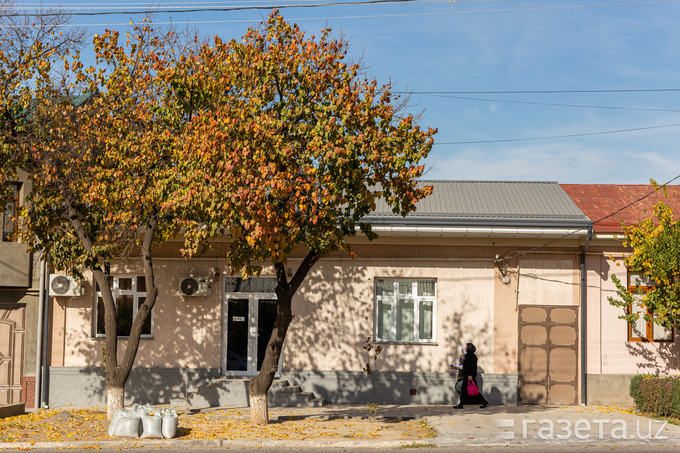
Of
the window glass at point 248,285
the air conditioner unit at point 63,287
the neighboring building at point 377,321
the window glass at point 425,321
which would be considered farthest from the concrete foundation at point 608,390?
the air conditioner unit at point 63,287

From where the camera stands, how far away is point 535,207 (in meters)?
19.1

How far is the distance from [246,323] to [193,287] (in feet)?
5.26

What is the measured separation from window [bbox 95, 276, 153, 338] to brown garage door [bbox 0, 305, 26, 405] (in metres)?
1.88

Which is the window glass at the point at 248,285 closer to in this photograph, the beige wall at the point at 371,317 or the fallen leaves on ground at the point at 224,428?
the beige wall at the point at 371,317

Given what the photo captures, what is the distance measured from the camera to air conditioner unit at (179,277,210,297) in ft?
58.9

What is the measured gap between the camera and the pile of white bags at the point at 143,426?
13.0m

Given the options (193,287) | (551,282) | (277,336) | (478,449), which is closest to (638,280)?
(551,282)

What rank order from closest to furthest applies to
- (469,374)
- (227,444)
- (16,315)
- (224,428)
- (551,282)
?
1. (227,444)
2. (224,428)
3. (469,374)
4. (551,282)
5. (16,315)

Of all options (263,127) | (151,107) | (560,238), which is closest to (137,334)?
(151,107)

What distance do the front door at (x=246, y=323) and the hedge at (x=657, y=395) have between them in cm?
857

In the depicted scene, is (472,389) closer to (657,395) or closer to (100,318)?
(657,395)

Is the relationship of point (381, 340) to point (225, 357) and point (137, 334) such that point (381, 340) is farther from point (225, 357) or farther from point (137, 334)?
point (137, 334)

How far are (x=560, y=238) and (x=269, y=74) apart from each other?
8.38 meters

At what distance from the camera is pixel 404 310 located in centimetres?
1820
